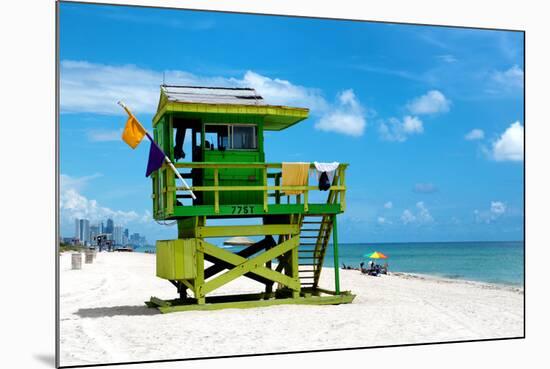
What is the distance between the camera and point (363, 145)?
172 ft

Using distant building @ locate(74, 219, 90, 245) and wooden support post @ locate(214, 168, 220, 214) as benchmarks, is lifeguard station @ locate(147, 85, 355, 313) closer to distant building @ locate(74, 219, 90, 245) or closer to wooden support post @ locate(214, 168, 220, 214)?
wooden support post @ locate(214, 168, 220, 214)

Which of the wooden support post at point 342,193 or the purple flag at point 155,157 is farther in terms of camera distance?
the wooden support post at point 342,193

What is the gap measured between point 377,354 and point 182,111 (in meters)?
5.62

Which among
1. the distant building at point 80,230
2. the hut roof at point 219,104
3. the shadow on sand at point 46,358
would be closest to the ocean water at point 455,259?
the distant building at point 80,230

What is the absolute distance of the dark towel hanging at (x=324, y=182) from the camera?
17188mm

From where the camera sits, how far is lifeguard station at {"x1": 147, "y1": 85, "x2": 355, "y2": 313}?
16.4 metres

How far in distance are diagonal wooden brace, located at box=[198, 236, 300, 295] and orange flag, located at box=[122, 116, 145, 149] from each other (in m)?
2.30

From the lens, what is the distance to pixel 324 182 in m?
17.2

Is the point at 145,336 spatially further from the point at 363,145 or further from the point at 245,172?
the point at 363,145

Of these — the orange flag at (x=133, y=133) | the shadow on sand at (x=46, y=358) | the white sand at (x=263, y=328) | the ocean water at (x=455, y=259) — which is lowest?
the ocean water at (x=455, y=259)

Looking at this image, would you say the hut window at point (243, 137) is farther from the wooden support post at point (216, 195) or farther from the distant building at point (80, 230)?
the distant building at point (80, 230)

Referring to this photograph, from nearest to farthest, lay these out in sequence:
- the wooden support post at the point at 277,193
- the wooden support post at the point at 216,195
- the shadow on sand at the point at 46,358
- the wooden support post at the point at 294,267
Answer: the shadow on sand at the point at 46,358 → the wooden support post at the point at 216,195 → the wooden support post at the point at 294,267 → the wooden support post at the point at 277,193

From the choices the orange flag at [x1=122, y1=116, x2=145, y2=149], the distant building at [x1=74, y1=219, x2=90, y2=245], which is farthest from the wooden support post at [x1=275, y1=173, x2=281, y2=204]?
the distant building at [x1=74, y1=219, x2=90, y2=245]

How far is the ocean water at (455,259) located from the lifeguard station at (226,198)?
2183 centimetres
